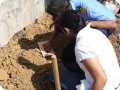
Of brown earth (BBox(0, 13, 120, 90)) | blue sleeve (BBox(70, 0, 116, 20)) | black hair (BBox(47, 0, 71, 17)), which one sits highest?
blue sleeve (BBox(70, 0, 116, 20))

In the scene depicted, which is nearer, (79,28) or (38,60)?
(79,28)

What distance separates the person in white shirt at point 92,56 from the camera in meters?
2.48

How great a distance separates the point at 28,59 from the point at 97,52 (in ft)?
3.62

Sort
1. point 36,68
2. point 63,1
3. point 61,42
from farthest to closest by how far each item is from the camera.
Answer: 1. point 63,1
2. point 61,42
3. point 36,68

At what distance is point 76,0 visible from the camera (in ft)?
10.2

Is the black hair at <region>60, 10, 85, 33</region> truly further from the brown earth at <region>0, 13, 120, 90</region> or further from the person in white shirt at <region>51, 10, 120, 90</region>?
the brown earth at <region>0, 13, 120, 90</region>

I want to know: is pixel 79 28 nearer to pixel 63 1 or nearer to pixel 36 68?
pixel 36 68

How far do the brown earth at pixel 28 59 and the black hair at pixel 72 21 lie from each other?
2.70 feet

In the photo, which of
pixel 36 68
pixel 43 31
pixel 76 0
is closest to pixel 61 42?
pixel 43 31

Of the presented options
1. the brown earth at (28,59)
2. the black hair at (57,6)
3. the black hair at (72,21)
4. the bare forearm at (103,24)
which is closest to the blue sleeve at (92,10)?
the bare forearm at (103,24)

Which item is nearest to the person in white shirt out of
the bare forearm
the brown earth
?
the bare forearm


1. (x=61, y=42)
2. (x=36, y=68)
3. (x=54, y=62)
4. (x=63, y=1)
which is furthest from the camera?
(x=63, y=1)

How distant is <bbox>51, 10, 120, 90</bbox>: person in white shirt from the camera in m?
2.48

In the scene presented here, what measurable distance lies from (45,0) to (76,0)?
3.07 feet
